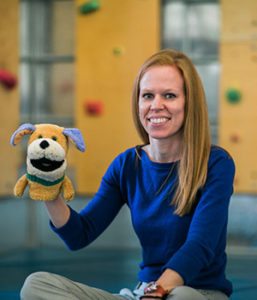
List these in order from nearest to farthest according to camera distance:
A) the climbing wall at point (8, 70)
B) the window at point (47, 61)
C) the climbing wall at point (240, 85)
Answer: the climbing wall at point (240, 85)
the climbing wall at point (8, 70)
the window at point (47, 61)

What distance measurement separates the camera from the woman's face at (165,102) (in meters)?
1.58

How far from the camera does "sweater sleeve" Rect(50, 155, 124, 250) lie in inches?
64.2

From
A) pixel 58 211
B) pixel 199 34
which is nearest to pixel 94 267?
pixel 199 34

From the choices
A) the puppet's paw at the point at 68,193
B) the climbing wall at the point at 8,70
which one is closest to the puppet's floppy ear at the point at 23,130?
the puppet's paw at the point at 68,193

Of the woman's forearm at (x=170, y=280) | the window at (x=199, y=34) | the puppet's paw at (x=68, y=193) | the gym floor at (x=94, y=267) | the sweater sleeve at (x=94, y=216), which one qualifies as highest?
the window at (x=199, y=34)

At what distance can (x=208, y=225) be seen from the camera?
1.49m

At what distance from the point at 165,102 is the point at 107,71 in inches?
93.9

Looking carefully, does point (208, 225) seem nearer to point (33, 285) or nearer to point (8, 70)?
point (33, 285)

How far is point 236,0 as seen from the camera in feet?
12.4

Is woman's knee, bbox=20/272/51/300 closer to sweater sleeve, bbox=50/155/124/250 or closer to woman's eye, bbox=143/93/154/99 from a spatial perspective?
sweater sleeve, bbox=50/155/124/250

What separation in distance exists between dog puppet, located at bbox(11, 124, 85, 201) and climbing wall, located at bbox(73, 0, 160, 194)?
2405 millimetres

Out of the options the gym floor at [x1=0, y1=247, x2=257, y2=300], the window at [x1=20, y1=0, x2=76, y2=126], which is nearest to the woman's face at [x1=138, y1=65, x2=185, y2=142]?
the gym floor at [x1=0, y1=247, x2=257, y2=300]

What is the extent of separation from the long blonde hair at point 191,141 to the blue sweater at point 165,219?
2cm

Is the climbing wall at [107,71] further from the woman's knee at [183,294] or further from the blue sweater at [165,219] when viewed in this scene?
the woman's knee at [183,294]
